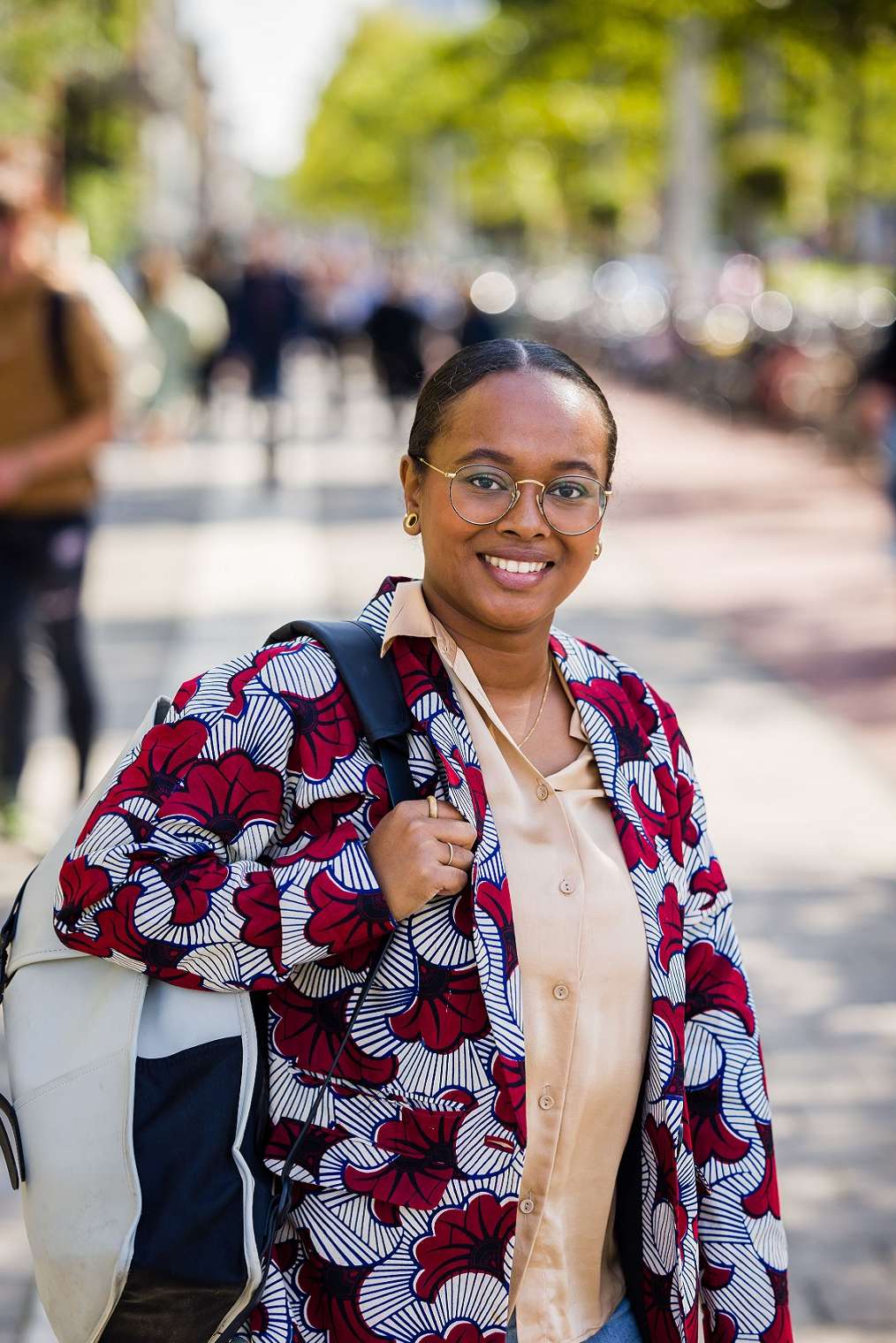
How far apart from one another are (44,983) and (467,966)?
46 centimetres

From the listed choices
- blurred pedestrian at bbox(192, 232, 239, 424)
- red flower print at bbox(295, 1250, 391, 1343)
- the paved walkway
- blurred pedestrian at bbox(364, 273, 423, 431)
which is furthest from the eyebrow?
blurred pedestrian at bbox(364, 273, 423, 431)

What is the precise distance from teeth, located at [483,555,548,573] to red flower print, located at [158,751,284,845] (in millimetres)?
385

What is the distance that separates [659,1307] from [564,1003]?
0.40 m

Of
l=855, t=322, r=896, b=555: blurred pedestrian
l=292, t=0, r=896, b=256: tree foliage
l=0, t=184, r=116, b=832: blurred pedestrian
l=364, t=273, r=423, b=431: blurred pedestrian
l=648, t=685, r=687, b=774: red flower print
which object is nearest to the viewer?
l=648, t=685, r=687, b=774: red flower print

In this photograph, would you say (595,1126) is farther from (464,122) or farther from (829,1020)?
(464,122)

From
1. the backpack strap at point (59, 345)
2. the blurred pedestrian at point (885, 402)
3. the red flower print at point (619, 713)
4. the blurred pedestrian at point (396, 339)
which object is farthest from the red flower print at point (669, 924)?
the blurred pedestrian at point (396, 339)

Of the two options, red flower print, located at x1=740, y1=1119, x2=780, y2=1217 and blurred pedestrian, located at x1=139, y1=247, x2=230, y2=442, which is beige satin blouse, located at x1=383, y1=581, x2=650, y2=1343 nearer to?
red flower print, located at x1=740, y1=1119, x2=780, y2=1217

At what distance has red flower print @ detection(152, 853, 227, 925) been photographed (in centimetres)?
183

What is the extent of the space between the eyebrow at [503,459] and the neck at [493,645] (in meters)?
0.18

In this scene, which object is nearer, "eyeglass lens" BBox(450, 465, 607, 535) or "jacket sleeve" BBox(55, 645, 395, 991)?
"jacket sleeve" BBox(55, 645, 395, 991)

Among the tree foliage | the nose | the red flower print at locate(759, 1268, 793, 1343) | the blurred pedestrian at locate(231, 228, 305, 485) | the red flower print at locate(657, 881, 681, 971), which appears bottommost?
the red flower print at locate(759, 1268, 793, 1343)

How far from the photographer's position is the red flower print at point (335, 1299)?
6.31 ft

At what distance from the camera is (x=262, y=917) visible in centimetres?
185

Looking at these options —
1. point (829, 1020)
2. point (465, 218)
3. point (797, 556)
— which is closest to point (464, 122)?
point (465, 218)
